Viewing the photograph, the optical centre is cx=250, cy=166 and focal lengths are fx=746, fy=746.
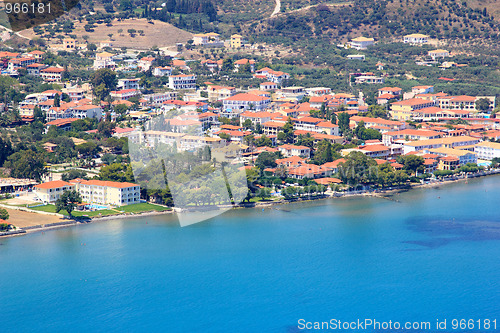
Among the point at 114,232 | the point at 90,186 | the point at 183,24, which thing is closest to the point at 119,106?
the point at 90,186

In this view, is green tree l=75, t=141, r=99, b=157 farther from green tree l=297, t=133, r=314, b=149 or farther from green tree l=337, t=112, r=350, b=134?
green tree l=337, t=112, r=350, b=134

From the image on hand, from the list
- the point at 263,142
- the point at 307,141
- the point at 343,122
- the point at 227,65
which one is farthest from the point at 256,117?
the point at 227,65

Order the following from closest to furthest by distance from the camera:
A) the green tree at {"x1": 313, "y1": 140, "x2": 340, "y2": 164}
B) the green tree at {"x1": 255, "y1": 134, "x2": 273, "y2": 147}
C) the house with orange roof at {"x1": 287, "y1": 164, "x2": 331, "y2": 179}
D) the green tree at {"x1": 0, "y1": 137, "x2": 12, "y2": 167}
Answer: the house with orange roof at {"x1": 287, "y1": 164, "x2": 331, "y2": 179}
the green tree at {"x1": 0, "y1": 137, "x2": 12, "y2": 167}
the green tree at {"x1": 313, "y1": 140, "x2": 340, "y2": 164}
the green tree at {"x1": 255, "y1": 134, "x2": 273, "y2": 147}

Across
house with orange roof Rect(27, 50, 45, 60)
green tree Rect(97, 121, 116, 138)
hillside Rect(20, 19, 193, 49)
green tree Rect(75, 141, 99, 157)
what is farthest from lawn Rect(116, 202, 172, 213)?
hillside Rect(20, 19, 193, 49)

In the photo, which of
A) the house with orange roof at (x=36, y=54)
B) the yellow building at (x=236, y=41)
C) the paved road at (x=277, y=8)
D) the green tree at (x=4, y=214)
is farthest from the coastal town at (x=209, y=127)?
the paved road at (x=277, y=8)

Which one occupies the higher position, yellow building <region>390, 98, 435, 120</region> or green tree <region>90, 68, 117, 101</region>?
green tree <region>90, 68, 117, 101</region>

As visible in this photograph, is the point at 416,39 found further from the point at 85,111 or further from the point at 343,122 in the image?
the point at 85,111
